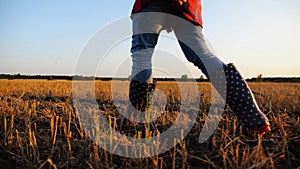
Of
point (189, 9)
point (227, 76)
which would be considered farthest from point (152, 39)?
point (227, 76)

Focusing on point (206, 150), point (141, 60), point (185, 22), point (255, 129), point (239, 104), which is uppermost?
point (185, 22)

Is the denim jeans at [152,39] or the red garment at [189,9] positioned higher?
the red garment at [189,9]

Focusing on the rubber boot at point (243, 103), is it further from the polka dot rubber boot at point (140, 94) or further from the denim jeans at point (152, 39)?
the polka dot rubber boot at point (140, 94)

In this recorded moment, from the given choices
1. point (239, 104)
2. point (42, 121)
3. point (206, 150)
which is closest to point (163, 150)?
point (206, 150)

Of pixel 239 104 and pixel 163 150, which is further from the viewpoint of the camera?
pixel 239 104

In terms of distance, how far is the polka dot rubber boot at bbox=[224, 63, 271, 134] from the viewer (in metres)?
1.69

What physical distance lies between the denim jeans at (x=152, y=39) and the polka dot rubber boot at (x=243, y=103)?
0.20m

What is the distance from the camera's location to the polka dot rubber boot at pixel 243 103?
66.4 inches

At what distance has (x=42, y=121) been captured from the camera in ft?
7.39

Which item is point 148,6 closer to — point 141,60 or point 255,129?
point 141,60

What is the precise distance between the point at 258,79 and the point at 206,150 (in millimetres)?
31281

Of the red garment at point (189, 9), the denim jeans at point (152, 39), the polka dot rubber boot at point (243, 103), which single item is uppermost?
the red garment at point (189, 9)

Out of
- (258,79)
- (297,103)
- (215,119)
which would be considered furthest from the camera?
(258,79)

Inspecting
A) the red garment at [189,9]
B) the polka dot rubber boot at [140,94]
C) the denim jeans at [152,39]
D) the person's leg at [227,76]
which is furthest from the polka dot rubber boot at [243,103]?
the polka dot rubber boot at [140,94]
